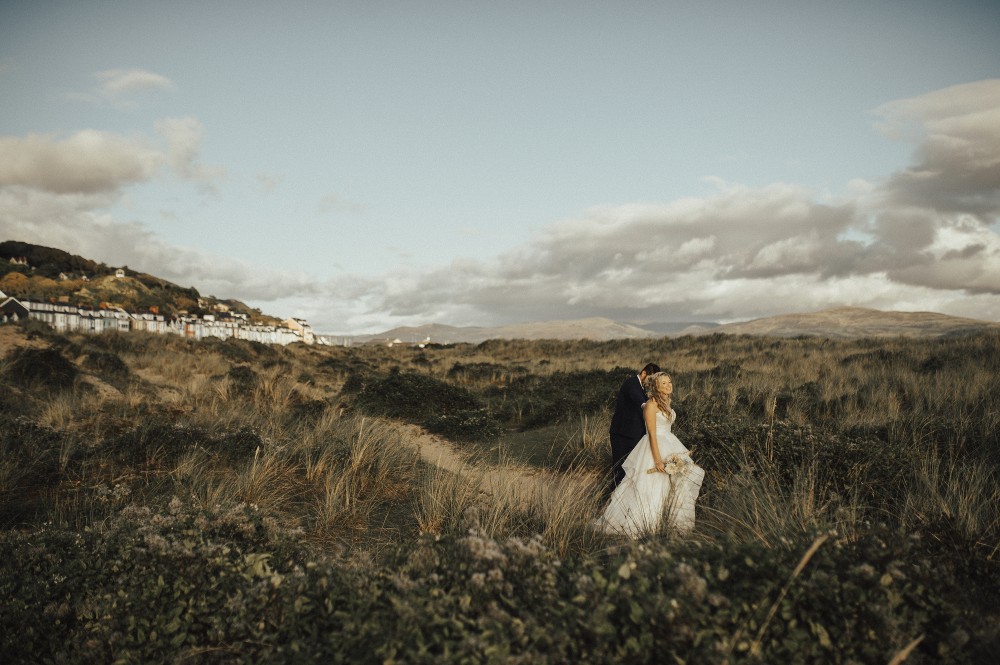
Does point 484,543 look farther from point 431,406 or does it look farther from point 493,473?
point 431,406

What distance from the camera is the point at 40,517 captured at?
16.1 ft

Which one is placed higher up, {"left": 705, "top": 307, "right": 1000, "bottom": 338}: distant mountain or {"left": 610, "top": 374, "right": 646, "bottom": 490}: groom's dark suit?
{"left": 705, "top": 307, "right": 1000, "bottom": 338}: distant mountain

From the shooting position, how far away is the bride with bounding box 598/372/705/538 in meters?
4.69

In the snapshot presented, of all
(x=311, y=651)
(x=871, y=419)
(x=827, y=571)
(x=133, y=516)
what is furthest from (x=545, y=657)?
(x=871, y=419)

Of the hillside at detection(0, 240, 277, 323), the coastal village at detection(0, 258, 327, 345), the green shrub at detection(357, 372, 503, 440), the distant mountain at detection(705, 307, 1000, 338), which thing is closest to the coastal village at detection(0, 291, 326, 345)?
the coastal village at detection(0, 258, 327, 345)

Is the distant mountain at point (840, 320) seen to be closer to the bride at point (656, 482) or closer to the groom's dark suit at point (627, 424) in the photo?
the groom's dark suit at point (627, 424)

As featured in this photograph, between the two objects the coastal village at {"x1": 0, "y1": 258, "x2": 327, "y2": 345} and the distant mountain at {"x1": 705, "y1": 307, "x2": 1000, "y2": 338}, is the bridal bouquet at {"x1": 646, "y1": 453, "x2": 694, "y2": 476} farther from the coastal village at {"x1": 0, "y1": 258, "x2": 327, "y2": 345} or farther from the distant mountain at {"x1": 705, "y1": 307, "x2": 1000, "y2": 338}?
the distant mountain at {"x1": 705, "y1": 307, "x2": 1000, "y2": 338}

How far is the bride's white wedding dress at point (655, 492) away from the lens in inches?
183

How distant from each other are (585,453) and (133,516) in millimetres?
5949

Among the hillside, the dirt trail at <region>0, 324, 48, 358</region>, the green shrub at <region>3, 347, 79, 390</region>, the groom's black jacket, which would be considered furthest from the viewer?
the hillside

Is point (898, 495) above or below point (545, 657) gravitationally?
below

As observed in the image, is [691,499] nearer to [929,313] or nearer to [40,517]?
[40,517]

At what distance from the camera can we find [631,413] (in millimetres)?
6199

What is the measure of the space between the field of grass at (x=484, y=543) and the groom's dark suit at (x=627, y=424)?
548 millimetres
